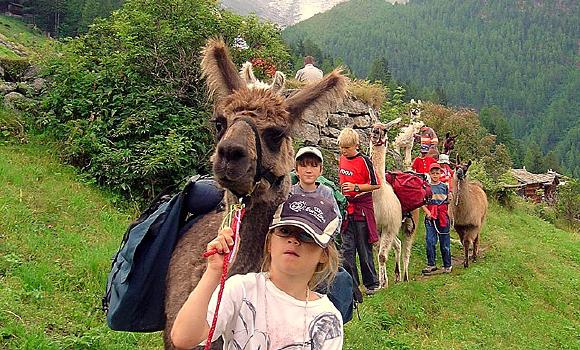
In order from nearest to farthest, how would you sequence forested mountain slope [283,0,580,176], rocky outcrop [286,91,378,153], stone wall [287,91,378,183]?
stone wall [287,91,378,183], rocky outcrop [286,91,378,153], forested mountain slope [283,0,580,176]

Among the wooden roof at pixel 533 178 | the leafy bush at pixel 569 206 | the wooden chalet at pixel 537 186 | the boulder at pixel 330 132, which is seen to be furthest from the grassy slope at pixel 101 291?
the wooden roof at pixel 533 178

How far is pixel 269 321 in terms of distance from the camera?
193cm

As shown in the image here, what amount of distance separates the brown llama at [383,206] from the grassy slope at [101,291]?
1.80 ft

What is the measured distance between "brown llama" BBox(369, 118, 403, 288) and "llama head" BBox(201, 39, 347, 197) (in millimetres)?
4916

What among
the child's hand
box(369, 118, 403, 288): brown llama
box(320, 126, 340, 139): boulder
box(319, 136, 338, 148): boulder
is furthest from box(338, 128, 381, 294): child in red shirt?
the child's hand

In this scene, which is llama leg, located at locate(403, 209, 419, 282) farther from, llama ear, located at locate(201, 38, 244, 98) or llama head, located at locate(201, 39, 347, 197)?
llama ear, located at locate(201, 38, 244, 98)

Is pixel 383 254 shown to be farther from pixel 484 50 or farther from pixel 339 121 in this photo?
pixel 484 50

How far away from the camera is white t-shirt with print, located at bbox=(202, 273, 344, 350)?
1.92 m

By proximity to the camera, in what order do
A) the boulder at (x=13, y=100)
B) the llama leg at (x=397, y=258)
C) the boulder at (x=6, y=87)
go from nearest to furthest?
the llama leg at (x=397, y=258)
the boulder at (x=13, y=100)
the boulder at (x=6, y=87)

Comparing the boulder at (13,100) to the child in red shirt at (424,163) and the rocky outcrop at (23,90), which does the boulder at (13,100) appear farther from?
the child in red shirt at (424,163)

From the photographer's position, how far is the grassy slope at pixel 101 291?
4.46 metres

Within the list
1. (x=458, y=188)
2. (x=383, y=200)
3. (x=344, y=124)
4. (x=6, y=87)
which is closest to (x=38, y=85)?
(x=6, y=87)

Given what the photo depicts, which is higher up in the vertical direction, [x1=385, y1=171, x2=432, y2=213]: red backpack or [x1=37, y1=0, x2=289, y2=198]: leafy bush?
[x1=37, y1=0, x2=289, y2=198]: leafy bush

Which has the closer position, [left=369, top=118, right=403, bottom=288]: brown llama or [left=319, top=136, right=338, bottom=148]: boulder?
[left=369, top=118, right=403, bottom=288]: brown llama
